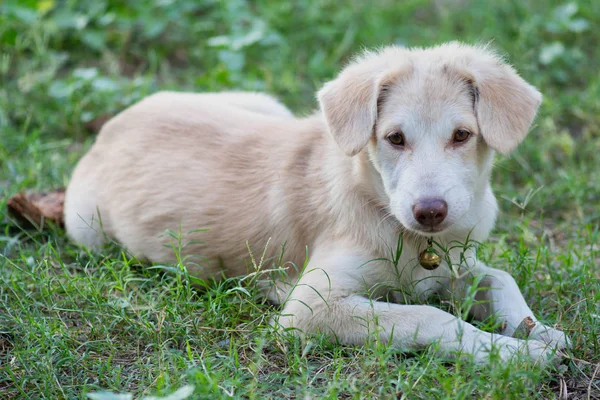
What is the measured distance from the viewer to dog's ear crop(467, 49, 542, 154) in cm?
353

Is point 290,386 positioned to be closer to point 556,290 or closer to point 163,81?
point 556,290

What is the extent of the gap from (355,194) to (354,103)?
1.52 feet

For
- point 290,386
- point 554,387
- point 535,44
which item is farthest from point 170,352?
point 535,44

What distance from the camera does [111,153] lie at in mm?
4805

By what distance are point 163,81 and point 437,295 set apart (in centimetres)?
384

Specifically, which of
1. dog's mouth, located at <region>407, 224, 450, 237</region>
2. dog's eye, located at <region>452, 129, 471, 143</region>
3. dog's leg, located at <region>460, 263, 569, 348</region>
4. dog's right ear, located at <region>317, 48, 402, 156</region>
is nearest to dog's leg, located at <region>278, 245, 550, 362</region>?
dog's leg, located at <region>460, 263, 569, 348</region>

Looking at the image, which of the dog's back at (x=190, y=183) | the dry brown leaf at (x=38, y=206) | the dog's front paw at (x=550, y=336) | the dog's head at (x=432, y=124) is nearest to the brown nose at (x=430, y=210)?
the dog's head at (x=432, y=124)

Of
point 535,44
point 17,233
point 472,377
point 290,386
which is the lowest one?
point 17,233

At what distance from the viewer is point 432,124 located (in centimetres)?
351

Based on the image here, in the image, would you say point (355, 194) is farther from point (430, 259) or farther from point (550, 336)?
point (550, 336)

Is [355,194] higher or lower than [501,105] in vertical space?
lower

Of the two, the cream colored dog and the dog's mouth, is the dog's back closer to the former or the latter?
the cream colored dog

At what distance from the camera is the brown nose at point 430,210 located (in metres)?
3.33

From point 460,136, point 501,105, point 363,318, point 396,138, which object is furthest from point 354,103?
point 363,318
